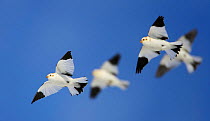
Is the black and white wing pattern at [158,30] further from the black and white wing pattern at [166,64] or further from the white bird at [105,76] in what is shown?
the white bird at [105,76]

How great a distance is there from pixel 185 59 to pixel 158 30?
1951 mm

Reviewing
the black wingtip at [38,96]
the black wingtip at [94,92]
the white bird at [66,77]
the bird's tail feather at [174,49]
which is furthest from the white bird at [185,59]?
the black wingtip at [38,96]

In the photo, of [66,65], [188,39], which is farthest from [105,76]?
[188,39]

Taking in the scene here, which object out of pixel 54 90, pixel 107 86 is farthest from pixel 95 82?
pixel 54 90

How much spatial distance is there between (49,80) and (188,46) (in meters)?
7.15

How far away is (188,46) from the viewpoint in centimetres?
1684

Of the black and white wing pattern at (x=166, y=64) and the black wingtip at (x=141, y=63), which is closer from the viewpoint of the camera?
the black and white wing pattern at (x=166, y=64)

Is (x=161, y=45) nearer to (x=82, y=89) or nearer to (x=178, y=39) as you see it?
(x=178, y=39)

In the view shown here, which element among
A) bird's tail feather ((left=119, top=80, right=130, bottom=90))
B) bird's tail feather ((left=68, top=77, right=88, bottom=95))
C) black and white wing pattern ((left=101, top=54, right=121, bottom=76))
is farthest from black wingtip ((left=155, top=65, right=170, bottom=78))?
bird's tail feather ((left=119, top=80, right=130, bottom=90))

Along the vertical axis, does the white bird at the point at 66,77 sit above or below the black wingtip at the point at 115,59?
above

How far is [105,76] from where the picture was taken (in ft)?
40.3

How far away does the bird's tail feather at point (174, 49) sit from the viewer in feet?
55.4

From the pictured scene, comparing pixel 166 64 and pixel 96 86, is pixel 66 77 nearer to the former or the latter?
pixel 166 64

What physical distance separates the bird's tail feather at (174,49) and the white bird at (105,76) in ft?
17.8
